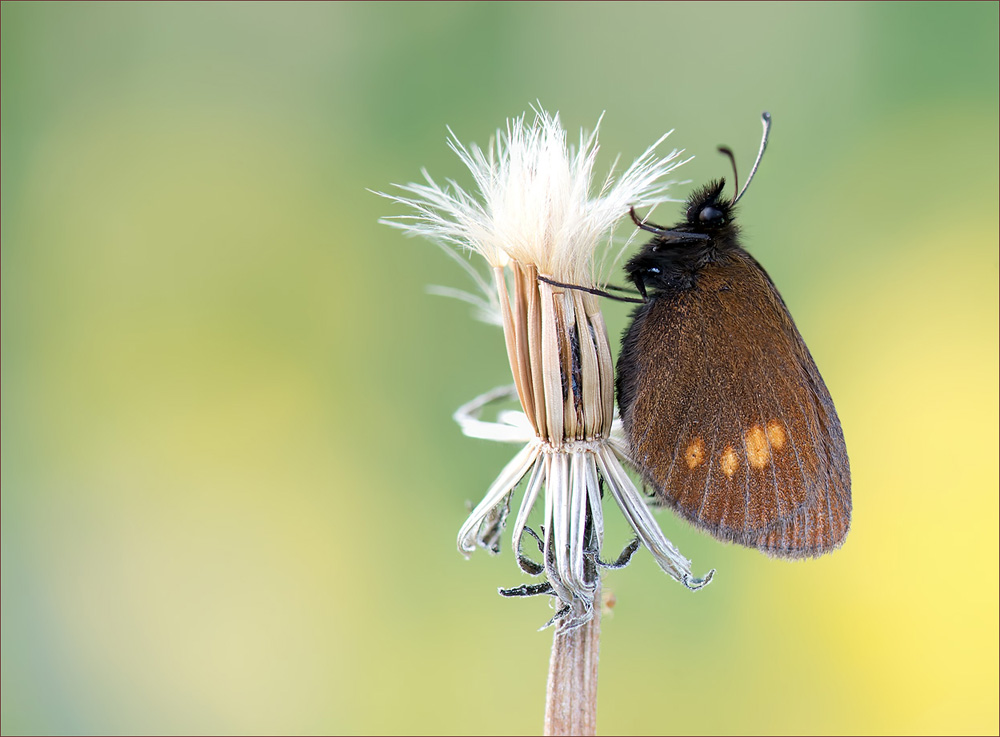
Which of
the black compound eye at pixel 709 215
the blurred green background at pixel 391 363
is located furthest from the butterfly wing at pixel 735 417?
the blurred green background at pixel 391 363

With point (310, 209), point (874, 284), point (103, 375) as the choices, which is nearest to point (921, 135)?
point (874, 284)

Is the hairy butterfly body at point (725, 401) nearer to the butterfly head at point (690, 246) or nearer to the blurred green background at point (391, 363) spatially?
the butterfly head at point (690, 246)

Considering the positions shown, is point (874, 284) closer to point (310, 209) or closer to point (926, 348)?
point (926, 348)

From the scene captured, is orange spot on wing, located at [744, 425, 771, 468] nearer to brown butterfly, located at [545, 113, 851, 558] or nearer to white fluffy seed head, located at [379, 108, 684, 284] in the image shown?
brown butterfly, located at [545, 113, 851, 558]

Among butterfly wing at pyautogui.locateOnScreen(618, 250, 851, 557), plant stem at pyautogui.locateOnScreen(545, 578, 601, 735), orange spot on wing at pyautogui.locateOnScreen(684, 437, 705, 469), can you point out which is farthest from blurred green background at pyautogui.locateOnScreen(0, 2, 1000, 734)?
plant stem at pyautogui.locateOnScreen(545, 578, 601, 735)

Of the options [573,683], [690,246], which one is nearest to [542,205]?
[690,246]

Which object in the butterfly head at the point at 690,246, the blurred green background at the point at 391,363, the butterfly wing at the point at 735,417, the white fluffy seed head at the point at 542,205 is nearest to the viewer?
the white fluffy seed head at the point at 542,205

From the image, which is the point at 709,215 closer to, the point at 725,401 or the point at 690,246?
the point at 690,246
